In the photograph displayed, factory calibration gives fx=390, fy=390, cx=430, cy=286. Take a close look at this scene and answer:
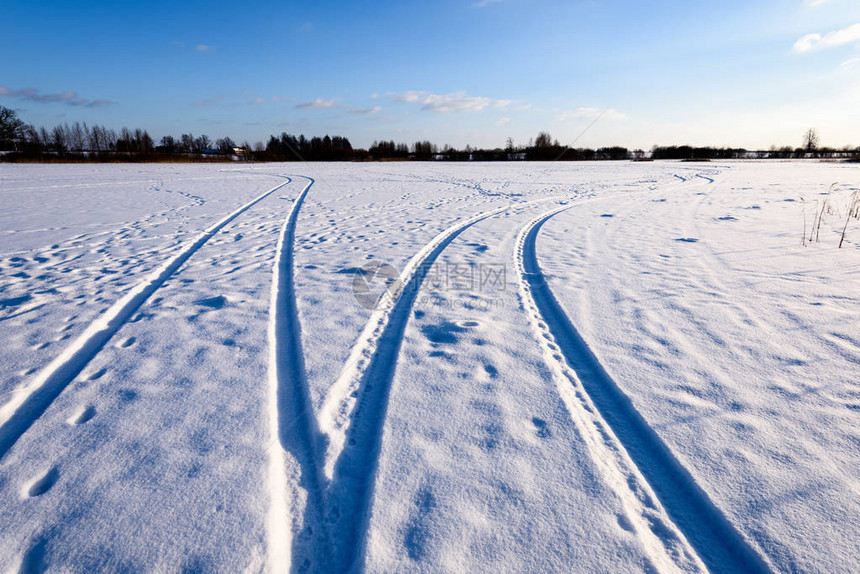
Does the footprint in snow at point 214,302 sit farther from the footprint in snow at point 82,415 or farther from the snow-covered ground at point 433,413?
the footprint in snow at point 82,415

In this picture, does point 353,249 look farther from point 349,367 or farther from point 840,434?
point 840,434

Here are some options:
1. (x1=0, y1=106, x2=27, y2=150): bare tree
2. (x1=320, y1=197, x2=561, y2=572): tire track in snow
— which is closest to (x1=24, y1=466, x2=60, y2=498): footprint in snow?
(x1=320, y1=197, x2=561, y2=572): tire track in snow

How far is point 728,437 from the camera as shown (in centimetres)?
234

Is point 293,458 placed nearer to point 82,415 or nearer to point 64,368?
point 82,415

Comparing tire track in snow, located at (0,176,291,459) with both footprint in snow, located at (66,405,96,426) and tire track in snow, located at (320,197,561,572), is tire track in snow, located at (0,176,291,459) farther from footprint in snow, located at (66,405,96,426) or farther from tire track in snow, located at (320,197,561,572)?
tire track in snow, located at (320,197,561,572)

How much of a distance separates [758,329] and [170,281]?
651cm

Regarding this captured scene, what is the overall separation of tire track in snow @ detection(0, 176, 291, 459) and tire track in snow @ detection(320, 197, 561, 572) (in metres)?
1.92

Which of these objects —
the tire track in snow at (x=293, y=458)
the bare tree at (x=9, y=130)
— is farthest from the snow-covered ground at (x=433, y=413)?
the bare tree at (x=9, y=130)

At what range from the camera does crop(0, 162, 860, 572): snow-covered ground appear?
1783 mm

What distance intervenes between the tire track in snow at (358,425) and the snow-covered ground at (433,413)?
0.05ft

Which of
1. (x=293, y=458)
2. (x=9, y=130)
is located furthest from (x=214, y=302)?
(x=9, y=130)

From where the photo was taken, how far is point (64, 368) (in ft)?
10.2

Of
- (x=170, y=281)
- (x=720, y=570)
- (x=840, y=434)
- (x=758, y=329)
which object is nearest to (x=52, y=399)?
(x=170, y=281)

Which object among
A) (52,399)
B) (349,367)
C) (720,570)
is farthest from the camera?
(349,367)
